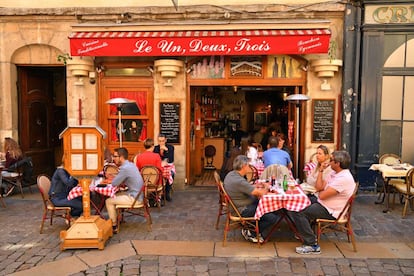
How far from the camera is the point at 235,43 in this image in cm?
718

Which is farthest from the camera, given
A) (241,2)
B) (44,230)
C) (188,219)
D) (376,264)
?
(241,2)

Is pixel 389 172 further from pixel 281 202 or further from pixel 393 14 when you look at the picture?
pixel 393 14

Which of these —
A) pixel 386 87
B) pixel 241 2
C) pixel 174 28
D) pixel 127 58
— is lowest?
pixel 386 87

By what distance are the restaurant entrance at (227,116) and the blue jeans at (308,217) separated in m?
3.53

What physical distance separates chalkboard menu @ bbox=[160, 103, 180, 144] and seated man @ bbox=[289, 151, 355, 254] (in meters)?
4.10

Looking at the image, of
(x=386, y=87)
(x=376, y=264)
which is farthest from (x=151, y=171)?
(x=386, y=87)

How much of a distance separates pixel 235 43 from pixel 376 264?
475 centimetres

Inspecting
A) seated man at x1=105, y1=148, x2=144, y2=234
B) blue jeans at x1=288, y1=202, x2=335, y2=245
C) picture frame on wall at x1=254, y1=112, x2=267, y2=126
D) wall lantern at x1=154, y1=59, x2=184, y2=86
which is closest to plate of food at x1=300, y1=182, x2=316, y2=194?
blue jeans at x1=288, y1=202, x2=335, y2=245

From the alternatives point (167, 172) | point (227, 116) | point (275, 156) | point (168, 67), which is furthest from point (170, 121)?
point (227, 116)

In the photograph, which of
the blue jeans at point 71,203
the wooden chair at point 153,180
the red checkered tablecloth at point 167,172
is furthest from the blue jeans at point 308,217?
the blue jeans at point 71,203

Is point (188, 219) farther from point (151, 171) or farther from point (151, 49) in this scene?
point (151, 49)

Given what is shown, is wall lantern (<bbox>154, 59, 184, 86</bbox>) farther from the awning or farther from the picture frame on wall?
the picture frame on wall

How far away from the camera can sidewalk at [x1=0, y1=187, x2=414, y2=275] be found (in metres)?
4.09

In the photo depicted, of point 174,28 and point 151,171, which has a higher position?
point 174,28
